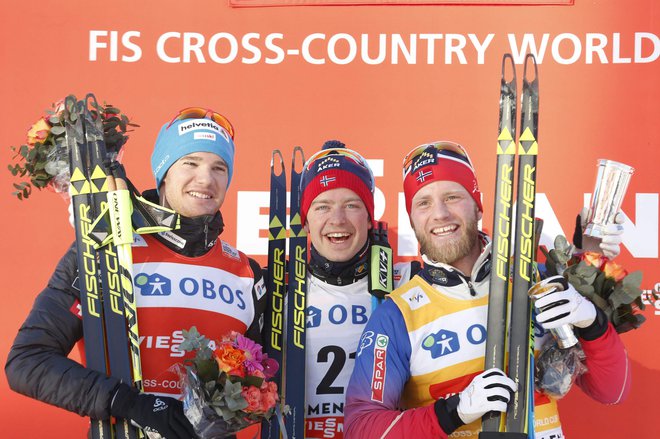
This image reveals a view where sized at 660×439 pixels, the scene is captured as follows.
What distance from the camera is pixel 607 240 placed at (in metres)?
3.17

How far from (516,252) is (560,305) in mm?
266

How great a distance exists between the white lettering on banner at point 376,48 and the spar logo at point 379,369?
2119 mm

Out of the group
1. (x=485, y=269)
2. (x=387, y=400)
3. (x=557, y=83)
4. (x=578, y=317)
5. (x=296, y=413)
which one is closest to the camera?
(x=578, y=317)

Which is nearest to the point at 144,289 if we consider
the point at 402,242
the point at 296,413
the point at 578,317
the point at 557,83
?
the point at 296,413

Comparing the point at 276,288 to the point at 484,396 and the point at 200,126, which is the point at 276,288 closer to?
the point at 200,126

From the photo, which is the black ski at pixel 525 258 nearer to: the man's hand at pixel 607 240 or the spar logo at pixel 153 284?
the man's hand at pixel 607 240

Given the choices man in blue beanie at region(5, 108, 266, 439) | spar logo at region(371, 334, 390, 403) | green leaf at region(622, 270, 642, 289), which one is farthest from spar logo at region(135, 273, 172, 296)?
green leaf at region(622, 270, 642, 289)

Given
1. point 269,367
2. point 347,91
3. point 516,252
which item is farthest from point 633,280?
point 347,91

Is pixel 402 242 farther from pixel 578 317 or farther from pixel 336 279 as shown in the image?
pixel 578 317

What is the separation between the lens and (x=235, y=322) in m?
3.31

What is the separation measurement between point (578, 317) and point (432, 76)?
2.24 meters

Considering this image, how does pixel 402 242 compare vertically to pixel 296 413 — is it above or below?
above

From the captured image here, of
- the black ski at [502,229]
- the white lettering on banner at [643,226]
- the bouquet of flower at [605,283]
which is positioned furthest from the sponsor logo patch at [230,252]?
the white lettering on banner at [643,226]

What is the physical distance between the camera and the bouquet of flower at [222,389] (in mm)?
2781
